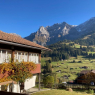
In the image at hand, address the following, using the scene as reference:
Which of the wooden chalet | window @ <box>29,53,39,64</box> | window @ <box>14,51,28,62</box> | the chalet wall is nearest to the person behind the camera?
the wooden chalet

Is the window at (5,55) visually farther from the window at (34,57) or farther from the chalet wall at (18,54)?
the window at (34,57)

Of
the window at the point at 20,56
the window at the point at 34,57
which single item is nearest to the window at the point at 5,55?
the window at the point at 20,56

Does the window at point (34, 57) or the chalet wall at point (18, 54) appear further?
the window at point (34, 57)

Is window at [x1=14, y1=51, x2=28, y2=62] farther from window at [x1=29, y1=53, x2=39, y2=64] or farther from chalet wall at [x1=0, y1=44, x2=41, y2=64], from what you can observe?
window at [x1=29, y1=53, x2=39, y2=64]

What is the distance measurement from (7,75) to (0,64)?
151cm

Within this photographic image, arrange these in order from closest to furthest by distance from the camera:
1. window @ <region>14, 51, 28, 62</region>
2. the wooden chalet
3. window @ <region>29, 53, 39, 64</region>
Result: the wooden chalet
window @ <region>14, 51, 28, 62</region>
window @ <region>29, 53, 39, 64</region>

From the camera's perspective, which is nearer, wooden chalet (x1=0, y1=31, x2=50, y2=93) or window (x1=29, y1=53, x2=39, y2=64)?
wooden chalet (x1=0, y1=31, x2=50, y2=93)

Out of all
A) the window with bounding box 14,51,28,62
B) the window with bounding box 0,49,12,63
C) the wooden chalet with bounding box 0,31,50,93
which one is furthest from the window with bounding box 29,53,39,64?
the window with bounding box 0,49,12,63

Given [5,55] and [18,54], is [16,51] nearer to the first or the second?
[18,54]

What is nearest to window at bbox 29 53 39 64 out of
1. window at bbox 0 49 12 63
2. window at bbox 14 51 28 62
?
window at bbox 14 51 28 62

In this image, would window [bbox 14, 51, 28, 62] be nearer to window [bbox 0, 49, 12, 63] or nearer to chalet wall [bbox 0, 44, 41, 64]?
chalet wall [bbox 0, 44, 41, 64]

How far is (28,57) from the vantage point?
53.6 feet

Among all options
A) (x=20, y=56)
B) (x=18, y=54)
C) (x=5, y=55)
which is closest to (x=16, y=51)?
(x=18, y=54)

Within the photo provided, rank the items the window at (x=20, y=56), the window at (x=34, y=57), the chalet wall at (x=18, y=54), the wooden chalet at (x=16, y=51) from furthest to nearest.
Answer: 1. the window at (x=34, y=57)
2. the window at (x=20, y=56)
3. the chalet wall at (x=18, y=54)
4. the wooden chalet at (x=16, y=51)
